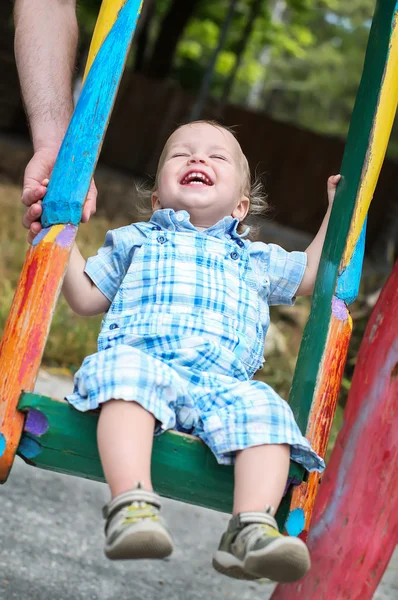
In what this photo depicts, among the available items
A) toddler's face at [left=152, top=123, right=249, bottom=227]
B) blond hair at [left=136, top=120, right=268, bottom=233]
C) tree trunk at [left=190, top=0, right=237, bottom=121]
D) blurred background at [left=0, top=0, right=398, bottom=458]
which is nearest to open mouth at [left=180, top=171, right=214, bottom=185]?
toddler's face at [left=152, top=123, right=249, bottom=227]

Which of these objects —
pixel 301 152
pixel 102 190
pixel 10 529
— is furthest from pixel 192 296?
pixel 301 152

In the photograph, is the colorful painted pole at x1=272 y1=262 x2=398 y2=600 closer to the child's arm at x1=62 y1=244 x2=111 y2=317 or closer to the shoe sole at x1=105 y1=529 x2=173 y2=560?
the child's arm at x1=62 y1=244 x2=111 y2=317

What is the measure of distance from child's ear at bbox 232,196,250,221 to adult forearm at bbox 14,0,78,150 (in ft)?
1.66

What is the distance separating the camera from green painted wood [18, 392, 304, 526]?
172 cm

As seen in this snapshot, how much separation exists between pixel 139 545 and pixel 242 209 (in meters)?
1.13

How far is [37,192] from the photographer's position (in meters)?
1.93

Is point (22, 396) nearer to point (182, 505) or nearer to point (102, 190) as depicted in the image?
point (182, 505)

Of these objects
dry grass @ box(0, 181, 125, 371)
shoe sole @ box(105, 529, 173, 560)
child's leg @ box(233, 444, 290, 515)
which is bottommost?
dry grass @ box(0, 181, 125, 371)

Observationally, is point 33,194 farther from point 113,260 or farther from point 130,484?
point 130,484

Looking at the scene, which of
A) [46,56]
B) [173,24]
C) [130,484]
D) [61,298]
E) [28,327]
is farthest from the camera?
[173,24]

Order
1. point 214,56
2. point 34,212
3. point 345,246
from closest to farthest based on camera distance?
1. point 34,212
2. point 345,246
3. point 214,56

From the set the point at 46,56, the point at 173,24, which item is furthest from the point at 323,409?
the point at 173,24

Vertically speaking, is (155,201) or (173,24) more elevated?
(173,24)

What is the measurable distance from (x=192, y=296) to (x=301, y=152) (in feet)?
47.0
